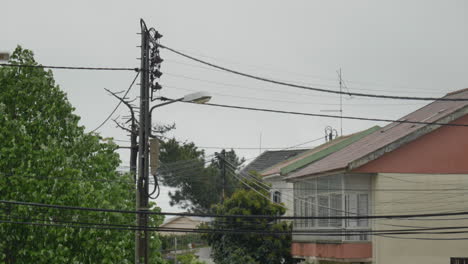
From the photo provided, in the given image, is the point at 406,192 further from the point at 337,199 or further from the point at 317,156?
the point at 317,156

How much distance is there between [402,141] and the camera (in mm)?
28875

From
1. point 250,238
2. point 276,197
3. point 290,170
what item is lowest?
point 250,238

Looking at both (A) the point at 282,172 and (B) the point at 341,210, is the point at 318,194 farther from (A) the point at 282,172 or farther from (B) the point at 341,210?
(A) the point at 282,172

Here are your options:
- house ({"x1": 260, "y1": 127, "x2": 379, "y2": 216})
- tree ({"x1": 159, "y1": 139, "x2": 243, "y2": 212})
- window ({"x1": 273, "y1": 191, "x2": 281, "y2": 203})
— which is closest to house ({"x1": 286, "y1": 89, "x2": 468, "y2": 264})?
house ({"x1": 260, "y1": 127, "x2": 379, "y2": 216})

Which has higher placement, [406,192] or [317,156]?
[317,156]

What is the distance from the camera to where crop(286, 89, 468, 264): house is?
1126 inches

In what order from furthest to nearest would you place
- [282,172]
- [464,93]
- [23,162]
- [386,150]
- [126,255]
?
[282,172] < [464,93] < [386,150] < [126,255] < [23,162]

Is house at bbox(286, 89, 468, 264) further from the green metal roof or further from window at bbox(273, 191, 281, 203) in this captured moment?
window at bbox(273, 191, 281, 203)

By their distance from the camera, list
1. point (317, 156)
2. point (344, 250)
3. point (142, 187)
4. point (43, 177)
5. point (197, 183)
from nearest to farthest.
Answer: point (142, 187) → point (43, 177) → point (344, 250) → point (317, 156) → point (197, 183)

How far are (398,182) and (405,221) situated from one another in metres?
1.52

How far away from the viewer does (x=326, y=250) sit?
30297mm

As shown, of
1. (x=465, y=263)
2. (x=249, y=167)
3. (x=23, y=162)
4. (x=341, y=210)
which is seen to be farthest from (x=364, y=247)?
(x=249, y=167)

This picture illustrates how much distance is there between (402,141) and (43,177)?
43.0 feet

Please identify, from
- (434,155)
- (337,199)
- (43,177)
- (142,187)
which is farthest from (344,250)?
(142,187)
